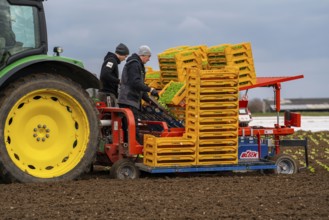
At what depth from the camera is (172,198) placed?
27.7 feet

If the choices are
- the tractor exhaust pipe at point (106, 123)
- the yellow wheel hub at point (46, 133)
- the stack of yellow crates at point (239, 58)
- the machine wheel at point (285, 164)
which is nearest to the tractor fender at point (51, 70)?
the yellow wheel hub at point (46, 133)

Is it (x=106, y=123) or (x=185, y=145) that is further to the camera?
(x=106, y=123)

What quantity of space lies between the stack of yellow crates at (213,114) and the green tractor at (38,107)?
56.2 inches

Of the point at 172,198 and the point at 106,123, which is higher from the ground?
the point at 106,123

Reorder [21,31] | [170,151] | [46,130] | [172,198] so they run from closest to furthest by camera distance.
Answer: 1. [172,198]
2. [21,31]
3. [46,130]
4. [170,151]

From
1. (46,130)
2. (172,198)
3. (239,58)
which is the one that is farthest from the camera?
(239,58)

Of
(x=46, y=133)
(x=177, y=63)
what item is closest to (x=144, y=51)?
(x=177, y=63)

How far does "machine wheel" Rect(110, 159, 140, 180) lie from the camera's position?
10617mm

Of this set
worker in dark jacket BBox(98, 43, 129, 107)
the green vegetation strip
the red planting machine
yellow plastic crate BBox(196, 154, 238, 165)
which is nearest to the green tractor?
the red planting machine

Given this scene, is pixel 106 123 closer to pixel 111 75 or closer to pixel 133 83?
pixel 133 83

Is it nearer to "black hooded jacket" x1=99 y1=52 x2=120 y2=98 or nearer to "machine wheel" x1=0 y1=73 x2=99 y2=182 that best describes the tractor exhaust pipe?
"black hooded jacket" x1=99 y1=52 x2=120 y2=98

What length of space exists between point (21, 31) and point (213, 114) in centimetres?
289

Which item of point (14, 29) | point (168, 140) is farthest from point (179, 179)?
point (14, 29)

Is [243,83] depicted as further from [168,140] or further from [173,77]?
[168,140]
